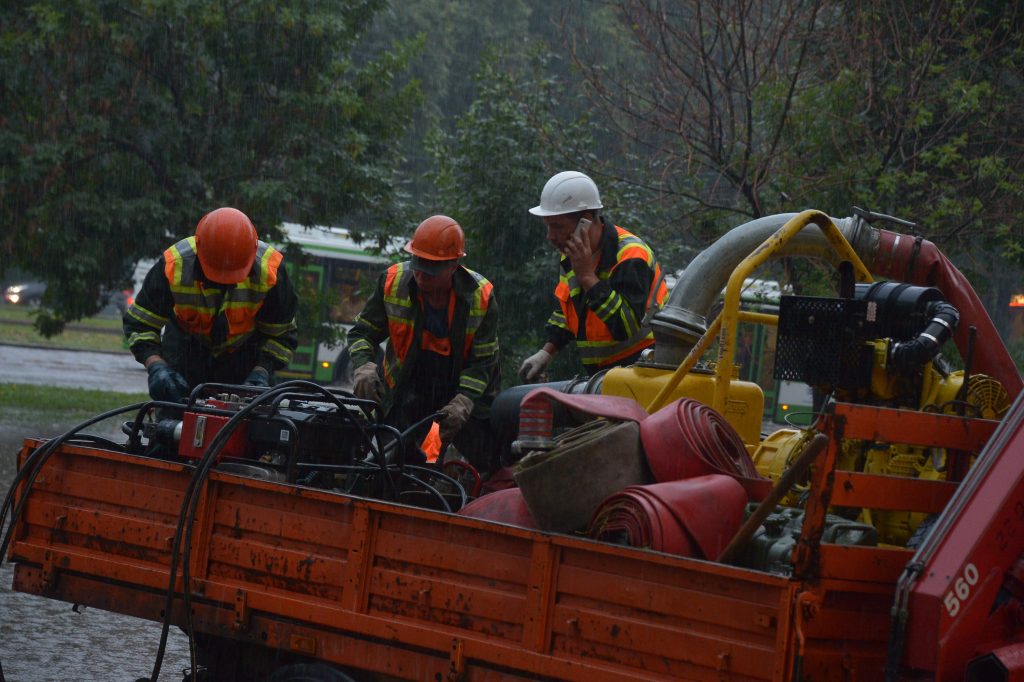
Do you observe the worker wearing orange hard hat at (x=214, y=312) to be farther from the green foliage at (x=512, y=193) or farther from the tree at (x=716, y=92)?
the green foliage at (x=512, y=193)

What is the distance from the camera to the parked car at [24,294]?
41.3 m

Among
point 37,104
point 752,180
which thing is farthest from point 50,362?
point 752,180

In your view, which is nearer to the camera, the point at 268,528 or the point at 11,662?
the point at 268,528

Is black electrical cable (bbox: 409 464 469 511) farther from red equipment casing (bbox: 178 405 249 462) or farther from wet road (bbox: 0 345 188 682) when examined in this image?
wet road (bbox: 0 345 188 682)

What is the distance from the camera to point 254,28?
46.2ft

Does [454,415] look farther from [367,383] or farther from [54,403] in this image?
[54,403]

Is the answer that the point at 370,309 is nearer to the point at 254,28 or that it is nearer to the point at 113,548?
the point at 113,548

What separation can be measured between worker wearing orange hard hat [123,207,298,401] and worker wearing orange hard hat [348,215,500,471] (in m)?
0.45

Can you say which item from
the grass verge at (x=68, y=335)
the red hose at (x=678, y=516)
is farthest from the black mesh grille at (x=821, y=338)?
the grass verge at (x=68, y=335)

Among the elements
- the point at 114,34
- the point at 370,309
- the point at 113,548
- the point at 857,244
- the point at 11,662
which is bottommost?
the point at 11,662

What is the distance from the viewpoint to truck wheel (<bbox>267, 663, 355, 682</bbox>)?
4.34 meters

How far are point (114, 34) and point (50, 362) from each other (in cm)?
1330

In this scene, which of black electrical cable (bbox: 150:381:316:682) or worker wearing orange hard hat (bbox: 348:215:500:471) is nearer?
black electrical cable (bbox: 150:381:316:682)

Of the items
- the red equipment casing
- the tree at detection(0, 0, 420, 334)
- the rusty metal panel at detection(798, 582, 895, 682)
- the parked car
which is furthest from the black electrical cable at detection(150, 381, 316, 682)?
the parked car
